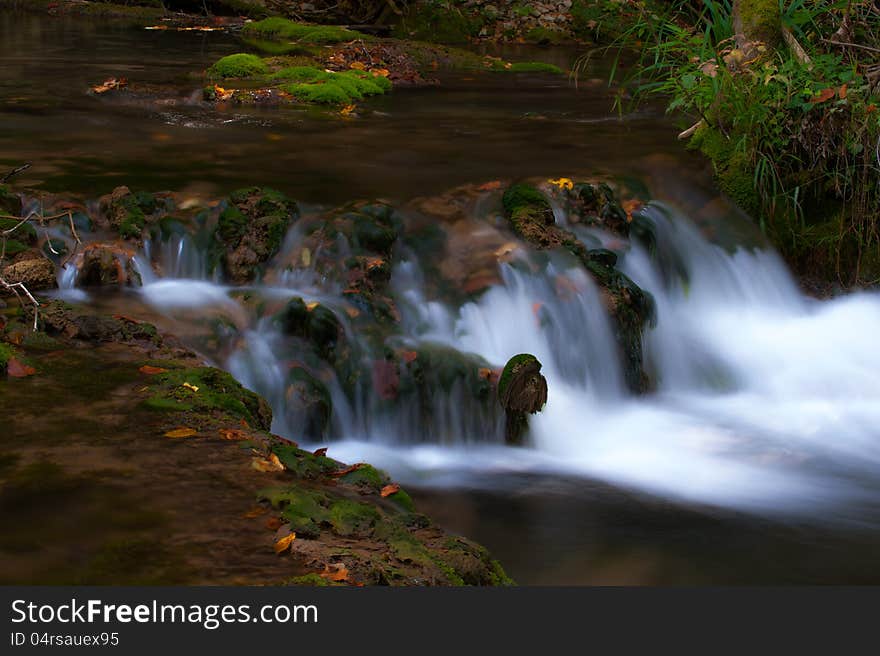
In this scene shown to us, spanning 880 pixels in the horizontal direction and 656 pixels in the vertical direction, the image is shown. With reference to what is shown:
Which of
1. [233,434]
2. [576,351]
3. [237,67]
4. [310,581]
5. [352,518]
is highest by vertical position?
[237,67]

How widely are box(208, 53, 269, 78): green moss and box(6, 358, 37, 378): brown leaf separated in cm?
778

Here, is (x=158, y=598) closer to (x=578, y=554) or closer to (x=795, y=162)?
(x=578, y=554)

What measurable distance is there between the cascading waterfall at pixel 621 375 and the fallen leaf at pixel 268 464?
1.51 m

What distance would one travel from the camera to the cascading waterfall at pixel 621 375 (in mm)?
5594

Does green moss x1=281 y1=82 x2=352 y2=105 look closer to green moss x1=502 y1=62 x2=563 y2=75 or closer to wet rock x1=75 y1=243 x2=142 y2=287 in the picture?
green moss x1=502 y1=62 x2=563 y2=75

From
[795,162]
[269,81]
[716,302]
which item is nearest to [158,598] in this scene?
[716,302]

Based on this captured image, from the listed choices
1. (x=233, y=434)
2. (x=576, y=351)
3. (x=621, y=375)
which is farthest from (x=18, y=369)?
(x=621, y=375)

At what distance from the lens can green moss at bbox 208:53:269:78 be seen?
1183 cm

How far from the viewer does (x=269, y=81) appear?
38.0 ft

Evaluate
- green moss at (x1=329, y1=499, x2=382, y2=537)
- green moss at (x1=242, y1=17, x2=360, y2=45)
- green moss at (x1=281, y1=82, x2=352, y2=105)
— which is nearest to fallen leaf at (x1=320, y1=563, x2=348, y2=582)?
green moss at (x1=329, y1=499, x2=382, y2=537)

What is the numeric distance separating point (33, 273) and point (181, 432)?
233 centimetres

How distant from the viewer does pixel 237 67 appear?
1191 cm

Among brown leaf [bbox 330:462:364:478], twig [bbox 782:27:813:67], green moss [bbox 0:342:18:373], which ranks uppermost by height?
twig [bbox 782:27:813:67]

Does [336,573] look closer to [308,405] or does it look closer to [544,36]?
[308,405]
